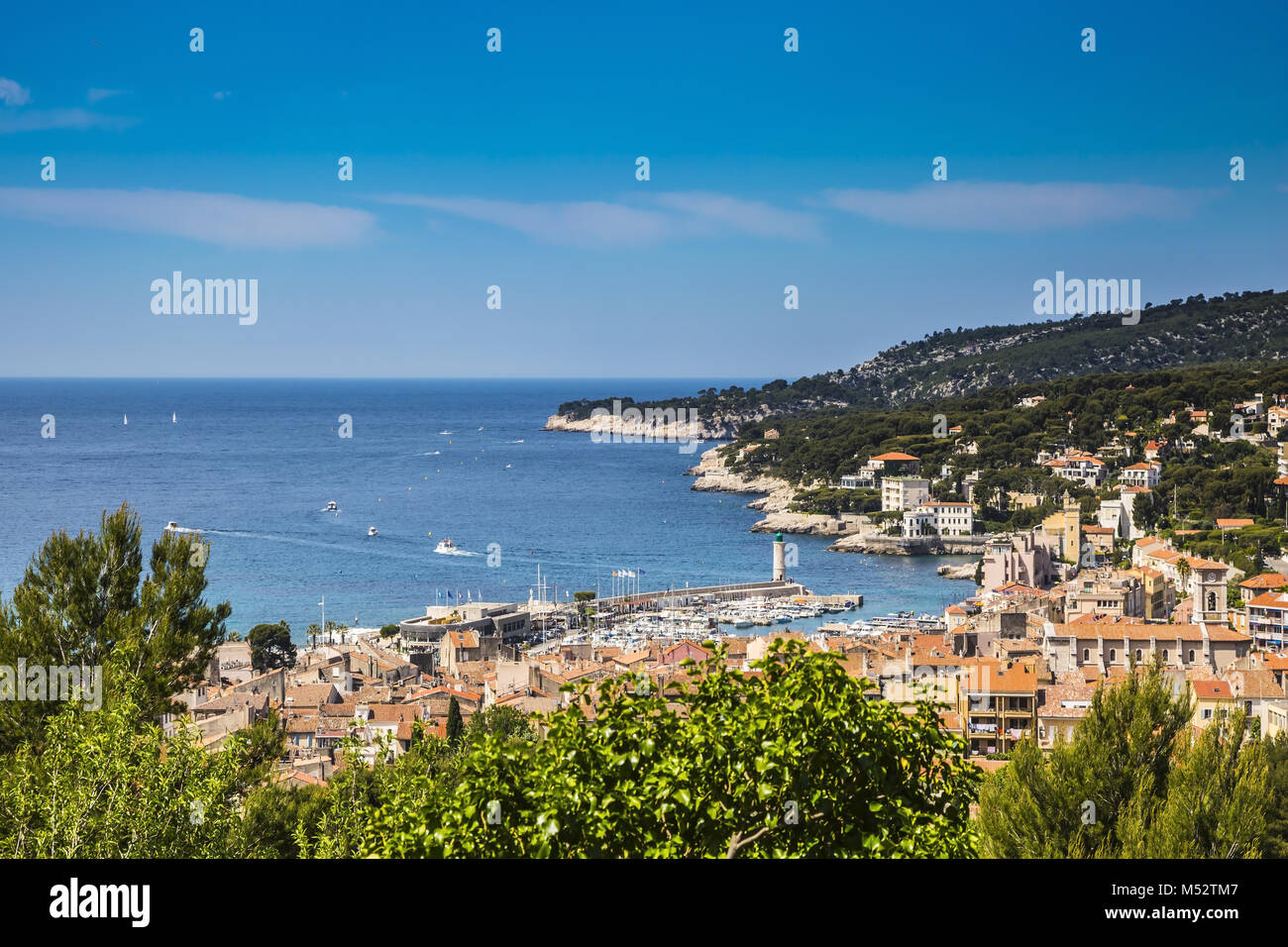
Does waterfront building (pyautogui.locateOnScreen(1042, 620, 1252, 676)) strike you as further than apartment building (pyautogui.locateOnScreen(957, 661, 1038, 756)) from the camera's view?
Yes

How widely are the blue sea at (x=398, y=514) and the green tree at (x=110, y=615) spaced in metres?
5.96

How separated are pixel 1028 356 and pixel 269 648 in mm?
51770

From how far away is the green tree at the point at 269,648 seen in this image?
16172mm

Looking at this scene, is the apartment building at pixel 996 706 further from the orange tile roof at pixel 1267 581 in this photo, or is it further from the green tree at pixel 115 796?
the orange tile roof at pixel 1267 581

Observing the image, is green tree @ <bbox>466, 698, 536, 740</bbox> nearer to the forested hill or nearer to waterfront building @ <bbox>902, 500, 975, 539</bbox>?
waterfront building @ <bbox>902, 500, 975, 539</bbox>

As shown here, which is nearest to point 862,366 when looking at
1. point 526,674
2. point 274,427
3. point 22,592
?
point 274,427

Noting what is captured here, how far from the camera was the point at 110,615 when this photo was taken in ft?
17.3

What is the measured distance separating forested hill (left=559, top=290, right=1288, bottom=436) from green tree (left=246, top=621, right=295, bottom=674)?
4399 cm

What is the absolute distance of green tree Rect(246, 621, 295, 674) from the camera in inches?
637

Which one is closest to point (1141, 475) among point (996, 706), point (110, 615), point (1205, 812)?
point (996, 706)

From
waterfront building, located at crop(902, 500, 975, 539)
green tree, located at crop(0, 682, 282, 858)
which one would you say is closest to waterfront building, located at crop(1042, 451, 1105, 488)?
waterfront building, located at crop(902, 500, 975, 539)

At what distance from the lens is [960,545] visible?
3003cm

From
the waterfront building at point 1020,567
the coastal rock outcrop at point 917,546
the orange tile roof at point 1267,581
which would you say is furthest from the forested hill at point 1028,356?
the orange tile roof at point 1267,581
